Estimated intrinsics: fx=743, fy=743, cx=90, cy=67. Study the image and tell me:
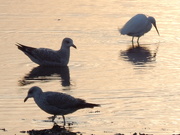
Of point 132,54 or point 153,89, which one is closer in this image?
point 153,89

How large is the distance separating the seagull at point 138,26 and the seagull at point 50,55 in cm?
349

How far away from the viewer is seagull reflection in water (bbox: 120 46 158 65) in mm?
17902

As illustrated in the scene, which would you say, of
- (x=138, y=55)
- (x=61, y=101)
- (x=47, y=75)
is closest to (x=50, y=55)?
(x=47, y=75)

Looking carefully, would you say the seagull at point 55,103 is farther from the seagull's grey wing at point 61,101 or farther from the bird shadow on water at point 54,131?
the bird shadow on water at point 54,131

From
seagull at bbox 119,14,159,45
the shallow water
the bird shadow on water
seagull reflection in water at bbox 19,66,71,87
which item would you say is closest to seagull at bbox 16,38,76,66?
seagull reflection in water at bbox 19,66,71,87

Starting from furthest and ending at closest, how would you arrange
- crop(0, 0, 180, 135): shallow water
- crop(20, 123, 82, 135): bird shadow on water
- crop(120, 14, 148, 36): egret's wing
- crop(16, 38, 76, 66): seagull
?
crop(120, 14, 148, 36): egret's wing → crop(16, 38, 76, 66): seagull → crop(0, 0, 180, 135): shallow water → crop(20, 123, 82, 135): bird shadow on water

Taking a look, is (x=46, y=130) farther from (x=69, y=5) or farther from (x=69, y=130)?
(x=69, y=5)

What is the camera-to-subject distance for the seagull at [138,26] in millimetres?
20625

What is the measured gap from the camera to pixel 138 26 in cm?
2111

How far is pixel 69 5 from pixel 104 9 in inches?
51.3

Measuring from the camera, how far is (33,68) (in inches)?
672

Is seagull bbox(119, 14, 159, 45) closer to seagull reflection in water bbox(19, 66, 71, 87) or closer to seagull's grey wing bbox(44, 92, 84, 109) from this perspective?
seagull reflection in water bbox(19, 66, 71, 87)

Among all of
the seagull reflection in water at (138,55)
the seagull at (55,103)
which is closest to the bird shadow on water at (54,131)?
the seagull at (55,103)

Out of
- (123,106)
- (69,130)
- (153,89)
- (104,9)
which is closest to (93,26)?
(104,9)
